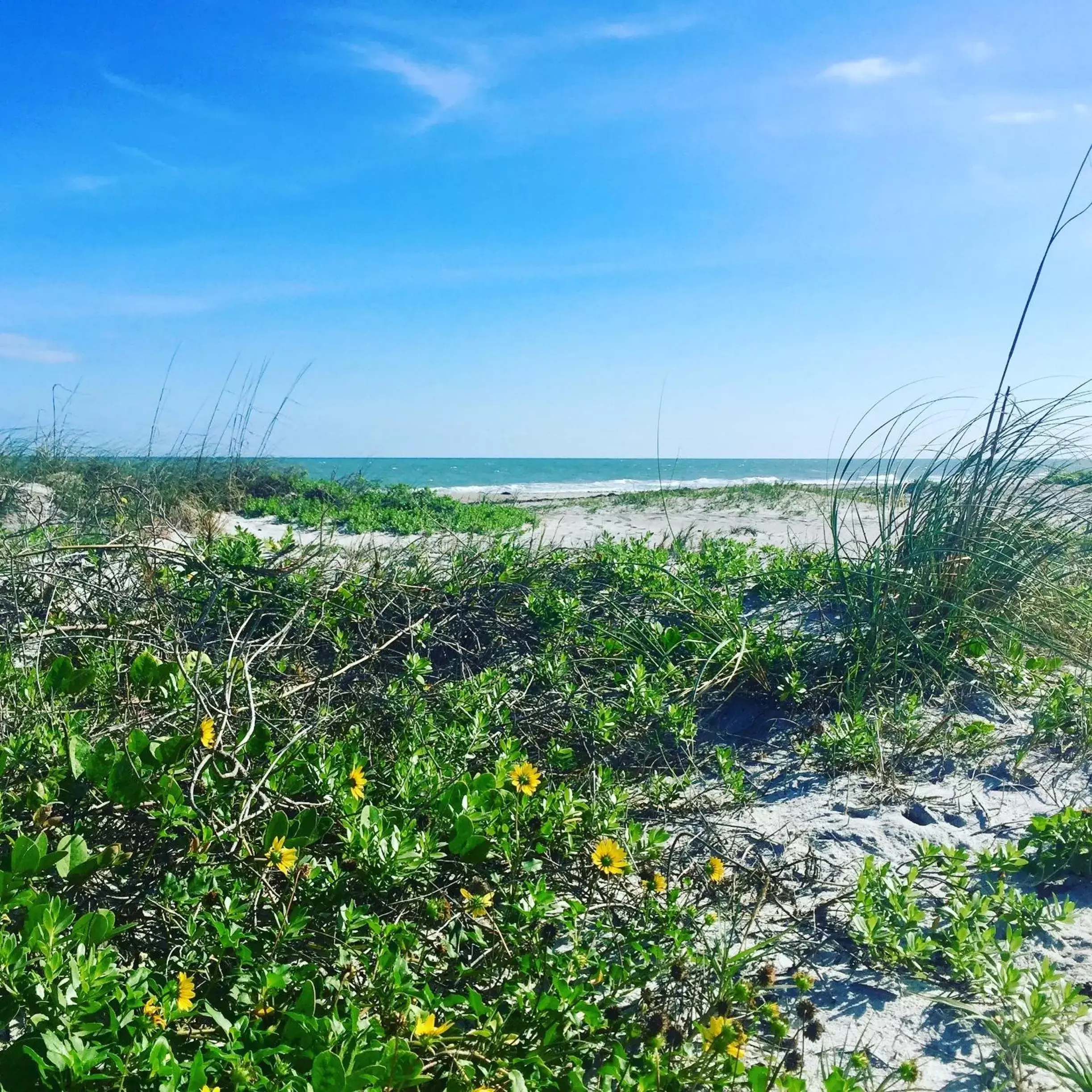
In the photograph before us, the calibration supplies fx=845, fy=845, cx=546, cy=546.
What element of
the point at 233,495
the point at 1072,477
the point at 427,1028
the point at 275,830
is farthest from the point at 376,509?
the point at 427,1028

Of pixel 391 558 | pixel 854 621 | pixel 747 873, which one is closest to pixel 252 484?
pixel 391 558

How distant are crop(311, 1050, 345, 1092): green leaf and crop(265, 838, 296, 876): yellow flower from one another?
646 millimetres

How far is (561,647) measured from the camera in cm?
411

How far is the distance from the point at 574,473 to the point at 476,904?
51865mm

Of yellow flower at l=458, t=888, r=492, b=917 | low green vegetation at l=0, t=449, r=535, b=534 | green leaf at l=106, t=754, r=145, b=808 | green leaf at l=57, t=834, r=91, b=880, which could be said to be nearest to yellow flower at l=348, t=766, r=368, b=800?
yellow flower at l=458, t=888, r=492, b=917

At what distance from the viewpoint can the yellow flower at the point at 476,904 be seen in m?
2.08

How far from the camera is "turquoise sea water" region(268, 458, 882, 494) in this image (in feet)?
108

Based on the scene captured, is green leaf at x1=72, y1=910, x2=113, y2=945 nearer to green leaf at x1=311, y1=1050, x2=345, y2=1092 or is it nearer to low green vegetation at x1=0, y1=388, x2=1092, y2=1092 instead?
low green vegetation at x1=0, y1=388, x2=1092, y2=1092

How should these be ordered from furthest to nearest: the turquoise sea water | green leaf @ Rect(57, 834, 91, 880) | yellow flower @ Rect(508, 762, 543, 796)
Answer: the turquoise sea water
yellow flower @ Rect(508, 762, 543, 796)
green leaf @ Rect(57, 834, 91, 880)

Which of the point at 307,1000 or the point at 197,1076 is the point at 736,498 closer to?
the point at 307,1000

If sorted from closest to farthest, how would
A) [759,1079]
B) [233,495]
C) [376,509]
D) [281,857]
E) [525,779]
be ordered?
[759,1079] → [281,857] → [525,779] → [376,509] → [233,495]

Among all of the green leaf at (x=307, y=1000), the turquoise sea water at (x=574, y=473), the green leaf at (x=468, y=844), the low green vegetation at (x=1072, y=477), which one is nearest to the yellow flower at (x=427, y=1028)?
the green leaf at (x=307, y=1000)

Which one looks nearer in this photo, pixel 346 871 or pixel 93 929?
pixel 93 929

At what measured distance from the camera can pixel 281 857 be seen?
2061 millimetres
